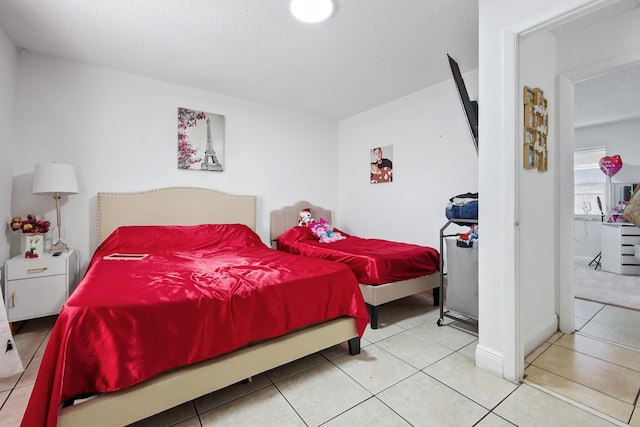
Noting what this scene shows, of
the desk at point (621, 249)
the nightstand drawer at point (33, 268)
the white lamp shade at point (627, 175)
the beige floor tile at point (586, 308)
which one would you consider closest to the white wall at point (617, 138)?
the white lamp shade at point (627, 175)

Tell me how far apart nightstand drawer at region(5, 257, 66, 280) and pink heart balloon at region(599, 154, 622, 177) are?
24.3 ft

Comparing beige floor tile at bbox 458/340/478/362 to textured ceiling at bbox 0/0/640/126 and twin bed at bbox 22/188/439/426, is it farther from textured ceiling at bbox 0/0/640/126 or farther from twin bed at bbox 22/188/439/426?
textured ceiling at bbox 0/0/640/126

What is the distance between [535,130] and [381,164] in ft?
7.43

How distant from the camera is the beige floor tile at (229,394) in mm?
1621

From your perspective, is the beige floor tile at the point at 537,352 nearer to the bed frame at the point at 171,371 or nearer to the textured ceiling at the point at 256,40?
the bed frame at the point at 171,371

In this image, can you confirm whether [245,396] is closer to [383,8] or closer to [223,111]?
[383,8]

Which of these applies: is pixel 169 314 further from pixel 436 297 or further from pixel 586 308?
pixel 586 308

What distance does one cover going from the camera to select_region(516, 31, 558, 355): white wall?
1.92m

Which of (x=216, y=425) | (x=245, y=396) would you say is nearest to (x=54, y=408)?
(x=216, y=425)

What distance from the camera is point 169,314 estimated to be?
1419 millimetres

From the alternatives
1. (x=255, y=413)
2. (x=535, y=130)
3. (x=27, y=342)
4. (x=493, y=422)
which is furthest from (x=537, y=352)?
(x=27, y=342)

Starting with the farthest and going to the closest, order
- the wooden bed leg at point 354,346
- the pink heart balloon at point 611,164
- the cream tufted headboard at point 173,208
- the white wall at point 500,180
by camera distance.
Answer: the pink heart balloon at point 611,164 < the cream tufted headboard at point 173,208 < the wooden bed leg at point 354,346 < the white wall at point 500,180

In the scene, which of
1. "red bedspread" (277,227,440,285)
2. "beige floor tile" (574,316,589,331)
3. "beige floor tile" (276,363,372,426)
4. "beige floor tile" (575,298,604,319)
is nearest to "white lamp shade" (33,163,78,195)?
"red bedspread" (277,227,440,285)

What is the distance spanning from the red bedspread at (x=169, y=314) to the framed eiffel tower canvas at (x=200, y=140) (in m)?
1.45
